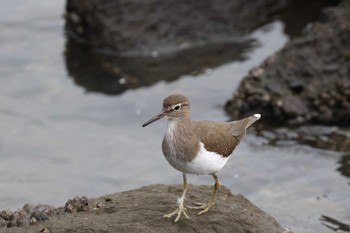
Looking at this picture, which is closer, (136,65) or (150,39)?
(136,65)

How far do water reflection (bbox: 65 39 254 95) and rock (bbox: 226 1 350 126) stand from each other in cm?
155

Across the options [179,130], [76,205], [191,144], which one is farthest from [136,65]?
[191,144]

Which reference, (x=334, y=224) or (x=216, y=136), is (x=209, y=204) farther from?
(x=334, y=224)

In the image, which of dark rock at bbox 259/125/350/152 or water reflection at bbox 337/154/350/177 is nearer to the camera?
water reflection at bbox 337/154/350/177

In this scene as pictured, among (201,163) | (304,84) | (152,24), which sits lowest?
(201,163)

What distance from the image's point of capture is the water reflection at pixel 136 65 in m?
11.9

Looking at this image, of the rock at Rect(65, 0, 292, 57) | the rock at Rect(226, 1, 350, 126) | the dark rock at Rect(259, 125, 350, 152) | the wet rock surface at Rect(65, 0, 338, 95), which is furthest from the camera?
the rock at Rect(65, 0, 292, 57)

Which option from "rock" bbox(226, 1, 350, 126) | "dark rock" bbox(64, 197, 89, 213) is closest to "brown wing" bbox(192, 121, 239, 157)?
"dark rock" bbox(64, 197, 89, 213)

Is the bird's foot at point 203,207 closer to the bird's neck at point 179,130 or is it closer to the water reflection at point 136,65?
the bird's neck at point 179,130

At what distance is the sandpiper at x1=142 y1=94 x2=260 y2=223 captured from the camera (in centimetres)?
624

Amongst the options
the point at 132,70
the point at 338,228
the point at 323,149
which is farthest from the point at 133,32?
the point at 338,228

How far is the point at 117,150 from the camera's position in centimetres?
1023

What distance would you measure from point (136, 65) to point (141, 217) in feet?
20.1

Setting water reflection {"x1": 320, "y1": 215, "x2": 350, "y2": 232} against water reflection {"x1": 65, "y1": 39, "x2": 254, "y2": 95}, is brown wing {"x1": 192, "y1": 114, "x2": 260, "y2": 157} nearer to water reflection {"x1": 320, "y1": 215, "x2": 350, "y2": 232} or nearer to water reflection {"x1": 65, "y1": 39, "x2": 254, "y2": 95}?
water reflection {"x1": 320, "y1": 215, "x2": 350, "y2": 232}
